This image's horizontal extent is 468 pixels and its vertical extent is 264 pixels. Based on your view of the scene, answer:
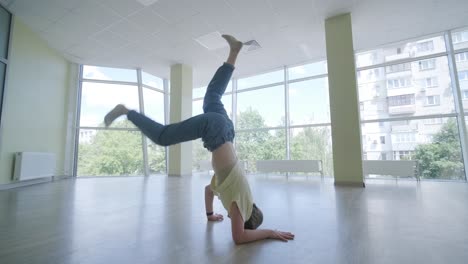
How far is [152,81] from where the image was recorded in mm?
7859

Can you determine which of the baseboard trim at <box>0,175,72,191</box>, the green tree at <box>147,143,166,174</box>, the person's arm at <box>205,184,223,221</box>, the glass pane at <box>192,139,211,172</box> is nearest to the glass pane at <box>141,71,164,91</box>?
the green tree at <box>147,143,166,174</box>

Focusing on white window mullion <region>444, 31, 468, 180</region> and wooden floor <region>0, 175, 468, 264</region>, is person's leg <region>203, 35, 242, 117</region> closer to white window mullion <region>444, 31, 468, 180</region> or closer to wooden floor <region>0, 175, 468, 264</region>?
wooden floor <region>0, 175, 468, 264</region>

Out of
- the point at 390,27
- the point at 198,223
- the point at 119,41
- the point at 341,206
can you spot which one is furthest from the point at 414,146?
the point at 119,41

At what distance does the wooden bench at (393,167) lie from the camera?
192 inches

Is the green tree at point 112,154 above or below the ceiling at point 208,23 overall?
below

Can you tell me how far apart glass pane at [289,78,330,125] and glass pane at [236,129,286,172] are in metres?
0.75

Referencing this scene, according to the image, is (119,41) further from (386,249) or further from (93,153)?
(386,249)

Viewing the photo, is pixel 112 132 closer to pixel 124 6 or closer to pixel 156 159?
pixel 156 159

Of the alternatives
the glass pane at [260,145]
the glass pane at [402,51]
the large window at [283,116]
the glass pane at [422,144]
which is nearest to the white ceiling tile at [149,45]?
the large window at [283,116]

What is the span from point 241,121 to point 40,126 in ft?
19.1

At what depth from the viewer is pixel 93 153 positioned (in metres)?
6.80

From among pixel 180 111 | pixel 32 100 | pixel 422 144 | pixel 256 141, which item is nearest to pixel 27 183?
pixel 32 100

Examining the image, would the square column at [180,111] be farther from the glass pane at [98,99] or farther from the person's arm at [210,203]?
the person's arm at [210,203]

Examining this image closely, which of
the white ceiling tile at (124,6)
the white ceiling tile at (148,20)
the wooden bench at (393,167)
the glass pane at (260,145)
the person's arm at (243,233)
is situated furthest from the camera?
the glass pane at (260,145)
